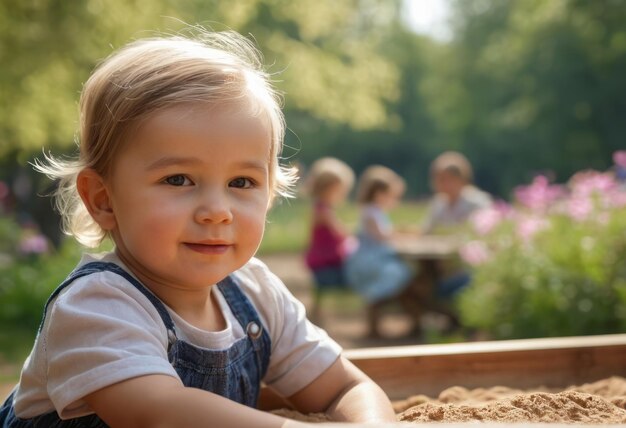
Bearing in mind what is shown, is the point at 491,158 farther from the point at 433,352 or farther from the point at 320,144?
the point at 433,352

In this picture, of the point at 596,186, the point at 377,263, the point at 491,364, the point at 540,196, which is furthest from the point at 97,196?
the point at 377,263

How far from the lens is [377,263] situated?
813cm

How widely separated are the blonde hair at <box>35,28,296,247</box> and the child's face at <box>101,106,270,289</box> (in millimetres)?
34

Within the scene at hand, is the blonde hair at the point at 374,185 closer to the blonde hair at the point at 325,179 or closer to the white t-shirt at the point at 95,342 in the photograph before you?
the blonde hair at the point at 325,179

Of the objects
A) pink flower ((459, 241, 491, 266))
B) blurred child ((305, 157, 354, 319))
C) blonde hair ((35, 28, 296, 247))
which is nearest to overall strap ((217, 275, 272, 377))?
blonde hair ((35, 28, 296, 247))

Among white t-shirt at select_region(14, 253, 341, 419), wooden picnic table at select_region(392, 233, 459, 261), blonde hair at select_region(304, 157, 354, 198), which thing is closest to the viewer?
white t-shirt at select_region(14, 253, 341, 419)

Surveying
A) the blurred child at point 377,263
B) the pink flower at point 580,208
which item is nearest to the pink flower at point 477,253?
the pink flower at point 580,208

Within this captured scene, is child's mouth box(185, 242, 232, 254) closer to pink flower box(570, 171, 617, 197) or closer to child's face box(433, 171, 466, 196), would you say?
pink flower box(570, 171, 617, 197)

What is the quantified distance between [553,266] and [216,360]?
393cm

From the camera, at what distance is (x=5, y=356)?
6504 millimetres

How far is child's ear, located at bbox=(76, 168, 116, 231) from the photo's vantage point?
5.25 ft

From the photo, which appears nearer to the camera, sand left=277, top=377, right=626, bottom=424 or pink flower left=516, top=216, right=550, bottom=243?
sand left=277, top=377, right=626, bottom=424

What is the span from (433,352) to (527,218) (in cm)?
429

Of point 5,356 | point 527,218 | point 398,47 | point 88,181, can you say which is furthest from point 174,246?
point 398,47
